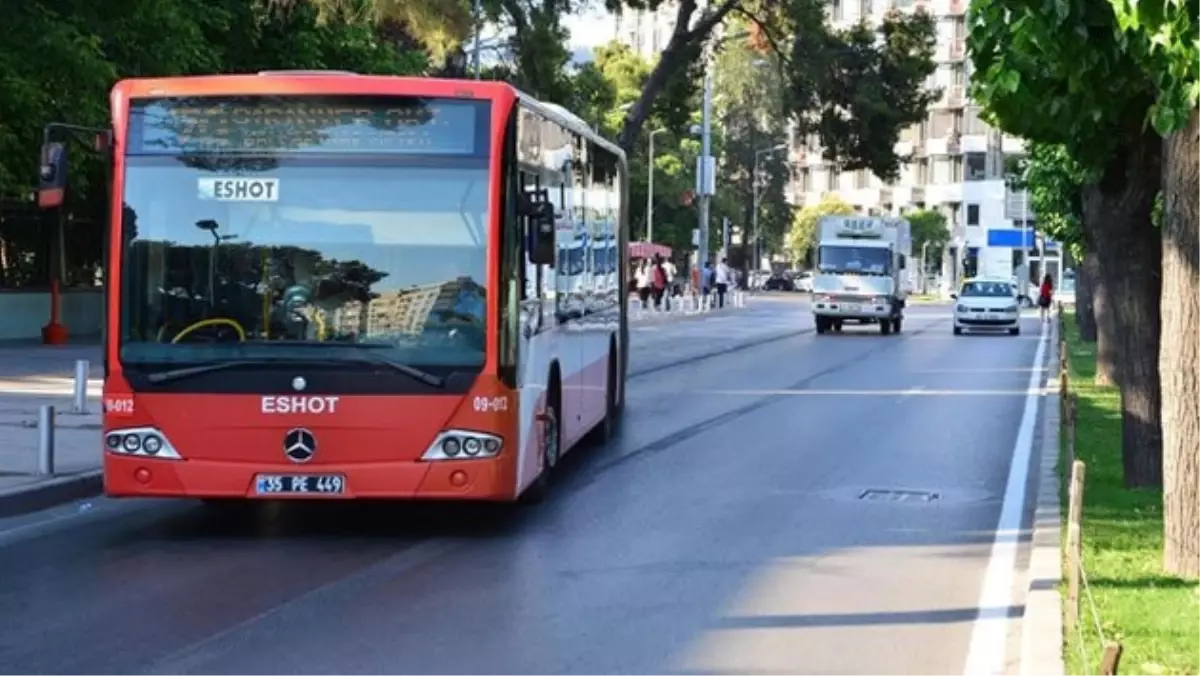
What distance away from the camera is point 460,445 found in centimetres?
1184

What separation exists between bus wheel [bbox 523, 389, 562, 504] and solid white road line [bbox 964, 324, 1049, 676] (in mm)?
3335

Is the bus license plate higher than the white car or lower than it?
lower

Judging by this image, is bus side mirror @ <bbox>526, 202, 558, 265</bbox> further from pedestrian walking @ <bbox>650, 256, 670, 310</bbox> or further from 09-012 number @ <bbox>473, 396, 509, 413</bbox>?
pedestrian walking @ <bbox>650, 256, 670, 310</bbox>

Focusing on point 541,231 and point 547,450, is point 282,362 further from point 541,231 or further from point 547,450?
point 547,450

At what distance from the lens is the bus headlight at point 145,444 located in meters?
11.8

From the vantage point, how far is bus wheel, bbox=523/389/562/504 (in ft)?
45.3

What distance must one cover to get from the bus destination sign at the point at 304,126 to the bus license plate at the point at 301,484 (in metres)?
2.08

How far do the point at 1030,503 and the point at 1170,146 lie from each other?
191 inches

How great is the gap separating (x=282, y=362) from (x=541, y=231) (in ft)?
6.37

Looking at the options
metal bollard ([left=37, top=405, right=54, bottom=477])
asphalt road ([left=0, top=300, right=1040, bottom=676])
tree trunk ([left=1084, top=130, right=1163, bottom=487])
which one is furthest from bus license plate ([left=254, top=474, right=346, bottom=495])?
tree trunk ([left=1084, top=130, right=1163, bottom=487])

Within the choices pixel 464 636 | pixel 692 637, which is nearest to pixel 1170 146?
pixel 692 637

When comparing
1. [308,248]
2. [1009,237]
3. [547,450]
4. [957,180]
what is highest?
[957,180]

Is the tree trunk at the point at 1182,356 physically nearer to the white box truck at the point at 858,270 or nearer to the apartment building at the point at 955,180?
the white box truck at the point at 858,270

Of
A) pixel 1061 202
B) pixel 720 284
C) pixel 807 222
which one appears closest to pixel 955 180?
pixel 807 222
